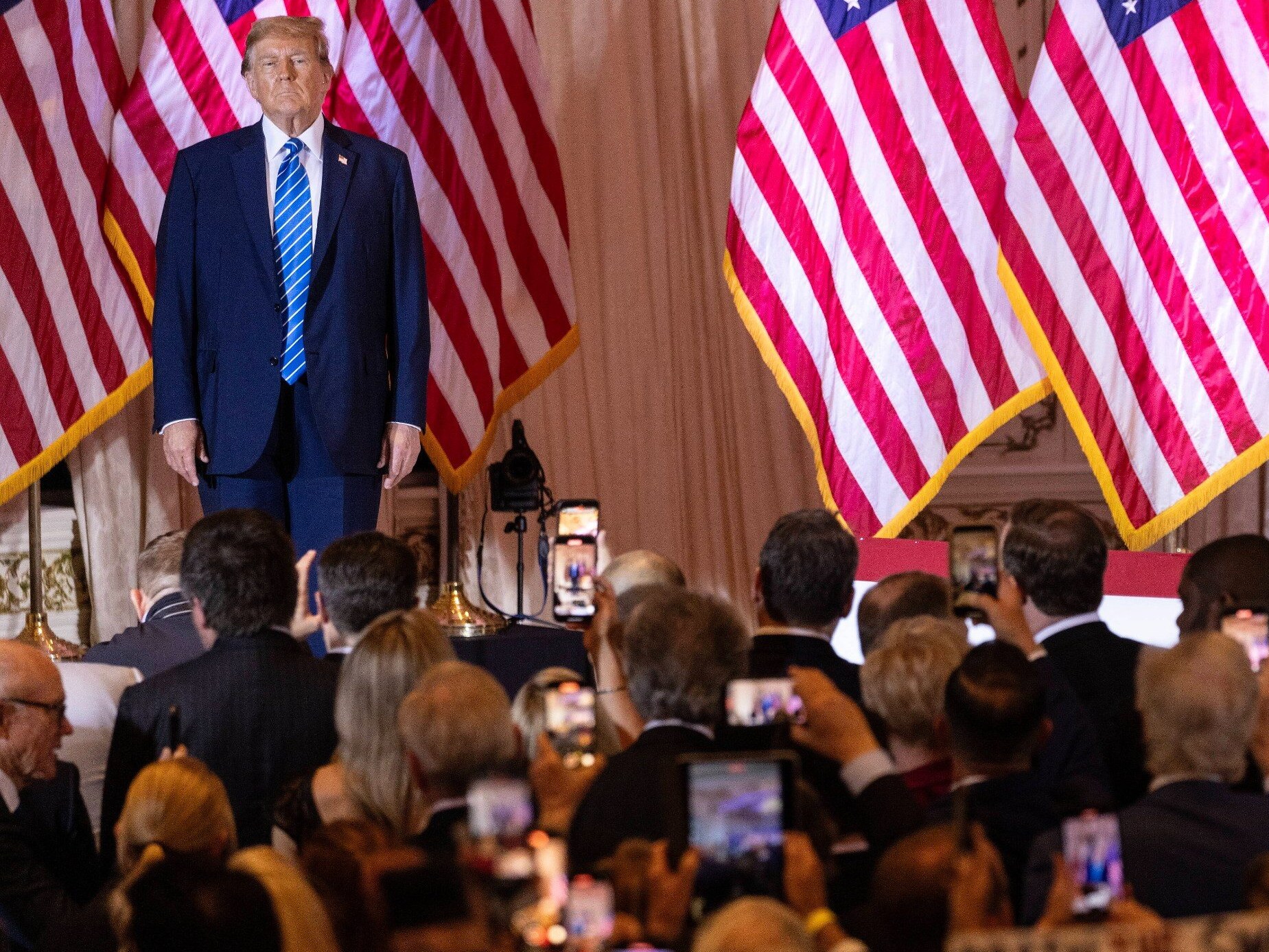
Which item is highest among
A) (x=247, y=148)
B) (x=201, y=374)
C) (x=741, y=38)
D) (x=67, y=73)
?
(x=741, y=38)

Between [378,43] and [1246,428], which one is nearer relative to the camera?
[1246,428]

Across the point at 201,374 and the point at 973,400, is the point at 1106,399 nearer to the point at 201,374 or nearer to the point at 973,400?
the point at 973,400

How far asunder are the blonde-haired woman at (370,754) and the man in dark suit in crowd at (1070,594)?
121 cm

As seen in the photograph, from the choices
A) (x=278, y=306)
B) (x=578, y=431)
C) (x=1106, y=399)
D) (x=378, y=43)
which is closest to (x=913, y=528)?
(x=578, y=431)

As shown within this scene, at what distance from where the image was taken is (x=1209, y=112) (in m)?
4.66

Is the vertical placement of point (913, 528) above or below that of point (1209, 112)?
below

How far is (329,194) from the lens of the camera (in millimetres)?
4066

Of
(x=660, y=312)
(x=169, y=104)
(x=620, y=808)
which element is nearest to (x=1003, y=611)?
(x=620, y=808)

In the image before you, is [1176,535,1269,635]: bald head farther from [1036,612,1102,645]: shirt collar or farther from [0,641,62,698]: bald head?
[0,641,62,698]: bald head

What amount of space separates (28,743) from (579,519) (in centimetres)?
113

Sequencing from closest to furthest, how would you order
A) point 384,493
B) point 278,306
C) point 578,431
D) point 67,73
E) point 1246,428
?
point 278,306 → point 1246,428 → point 67,73 → point 384,493 → point 578,431

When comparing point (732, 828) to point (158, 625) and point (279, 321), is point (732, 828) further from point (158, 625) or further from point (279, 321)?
point (279, 321)

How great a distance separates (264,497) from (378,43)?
1.76 m

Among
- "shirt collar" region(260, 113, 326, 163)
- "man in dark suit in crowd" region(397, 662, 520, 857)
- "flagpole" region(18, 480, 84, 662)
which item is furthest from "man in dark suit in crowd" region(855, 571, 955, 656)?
"flagpole" region(18, 480, 84, 662)
